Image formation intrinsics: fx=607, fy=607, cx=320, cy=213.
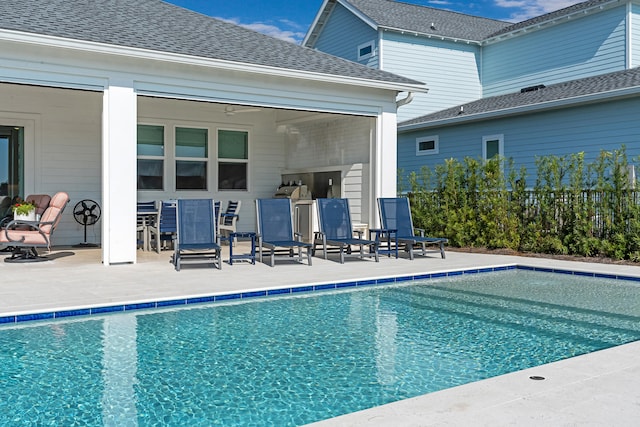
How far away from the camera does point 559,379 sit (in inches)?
131

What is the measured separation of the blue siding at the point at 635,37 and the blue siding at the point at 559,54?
0.19 meters

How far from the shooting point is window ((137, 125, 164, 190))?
40.2ft

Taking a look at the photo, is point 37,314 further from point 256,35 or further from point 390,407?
point 256,35

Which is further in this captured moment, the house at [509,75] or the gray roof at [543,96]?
the house at [509,75]

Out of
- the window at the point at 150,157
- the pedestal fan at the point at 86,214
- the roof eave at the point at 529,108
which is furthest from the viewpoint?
the window at the point at 150,157

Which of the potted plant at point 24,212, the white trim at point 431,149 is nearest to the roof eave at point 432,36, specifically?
the white trim at point 431,149

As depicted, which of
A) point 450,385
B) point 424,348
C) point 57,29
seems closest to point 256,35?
point 57,29

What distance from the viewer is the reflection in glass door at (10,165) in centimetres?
1076

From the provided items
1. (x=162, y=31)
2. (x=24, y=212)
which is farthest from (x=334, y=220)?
(x=24, y=212)

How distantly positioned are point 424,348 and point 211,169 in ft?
30.8

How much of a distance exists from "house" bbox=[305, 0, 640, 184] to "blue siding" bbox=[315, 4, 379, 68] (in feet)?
0.19

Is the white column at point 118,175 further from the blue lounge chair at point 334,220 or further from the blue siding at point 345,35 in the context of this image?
the blue siding at point 345,35

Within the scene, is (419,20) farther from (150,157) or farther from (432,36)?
(150,157)

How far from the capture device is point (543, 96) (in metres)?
14.5
